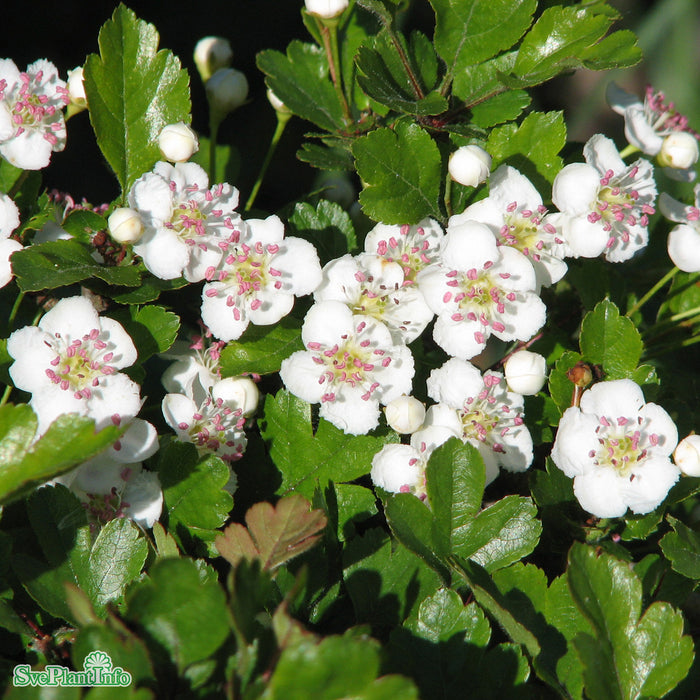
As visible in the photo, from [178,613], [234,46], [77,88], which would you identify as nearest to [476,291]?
[178,613]

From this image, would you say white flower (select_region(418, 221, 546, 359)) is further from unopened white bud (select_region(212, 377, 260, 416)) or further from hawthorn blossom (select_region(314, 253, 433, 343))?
unopened white bud (select_region(212, 377, 260, 416))

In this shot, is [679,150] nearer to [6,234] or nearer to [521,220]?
[521,220]

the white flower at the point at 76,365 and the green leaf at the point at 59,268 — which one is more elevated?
the green leaf at the point at 59,268

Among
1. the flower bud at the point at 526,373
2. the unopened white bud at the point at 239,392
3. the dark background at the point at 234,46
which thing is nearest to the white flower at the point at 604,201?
the flower bud at the point at 526,373

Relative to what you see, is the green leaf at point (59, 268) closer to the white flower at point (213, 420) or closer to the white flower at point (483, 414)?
the white flower at point (213, 420)

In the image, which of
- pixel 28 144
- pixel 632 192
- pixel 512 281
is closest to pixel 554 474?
pixel 512 281

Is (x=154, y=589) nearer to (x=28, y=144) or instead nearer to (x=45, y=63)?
(x=28, y=144)
